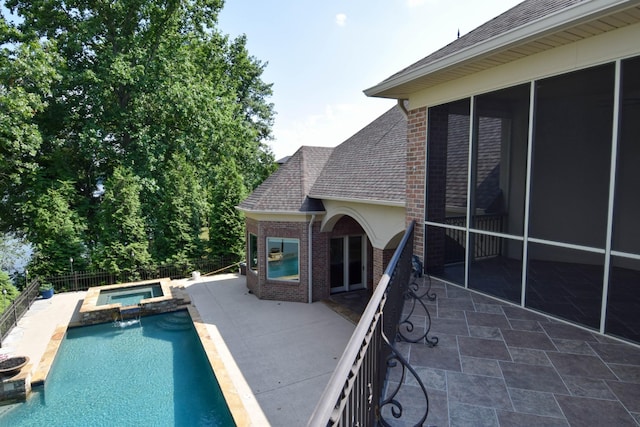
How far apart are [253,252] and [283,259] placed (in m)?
1.92

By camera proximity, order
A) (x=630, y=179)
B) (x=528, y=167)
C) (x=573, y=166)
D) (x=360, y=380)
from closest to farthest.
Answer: (x=360, y=380) → (x=528, y=167) → (x=630, y=179) → (x=573, y=166)

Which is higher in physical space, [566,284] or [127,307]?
[566,284]

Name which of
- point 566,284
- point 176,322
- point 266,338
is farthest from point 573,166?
point 176,322

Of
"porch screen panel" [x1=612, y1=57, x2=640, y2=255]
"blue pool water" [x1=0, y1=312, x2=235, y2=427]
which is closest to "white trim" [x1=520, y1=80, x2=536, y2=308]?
"porch screen panel" [x1=612, y1=57, x2=640, y2=255]

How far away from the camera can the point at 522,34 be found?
3.45 m

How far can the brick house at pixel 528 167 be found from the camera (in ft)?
11.2

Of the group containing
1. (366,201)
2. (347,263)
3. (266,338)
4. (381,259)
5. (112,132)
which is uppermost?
(112,132)

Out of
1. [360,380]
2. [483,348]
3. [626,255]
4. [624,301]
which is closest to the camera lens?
[360,380]

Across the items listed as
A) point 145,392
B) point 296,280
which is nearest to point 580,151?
point 296,280

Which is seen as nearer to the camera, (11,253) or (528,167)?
(528,167)

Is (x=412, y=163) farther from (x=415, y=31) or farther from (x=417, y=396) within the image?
(x=415, y=31)

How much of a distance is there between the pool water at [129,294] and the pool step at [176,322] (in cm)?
229

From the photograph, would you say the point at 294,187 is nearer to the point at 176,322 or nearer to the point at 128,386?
the point at 176,322

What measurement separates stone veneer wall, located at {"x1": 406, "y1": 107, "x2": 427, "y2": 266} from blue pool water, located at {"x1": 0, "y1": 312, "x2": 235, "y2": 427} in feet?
16.4
